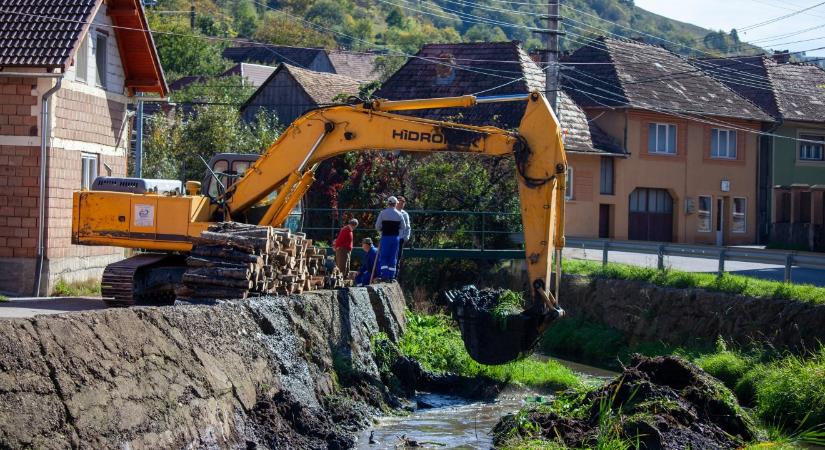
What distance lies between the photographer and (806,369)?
16.8 metres

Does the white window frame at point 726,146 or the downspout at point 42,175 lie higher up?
the white window frame at point 726,146

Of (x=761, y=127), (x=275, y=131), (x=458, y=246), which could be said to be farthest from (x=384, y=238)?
(x=761, y=127)

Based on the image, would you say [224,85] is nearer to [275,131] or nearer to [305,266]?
[275,131]

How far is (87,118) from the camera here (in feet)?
76.0

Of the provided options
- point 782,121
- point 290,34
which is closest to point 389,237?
point 782,121

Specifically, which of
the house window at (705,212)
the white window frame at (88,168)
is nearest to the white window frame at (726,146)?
the house window at (705,212)

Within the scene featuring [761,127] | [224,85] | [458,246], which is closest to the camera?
[458,246]

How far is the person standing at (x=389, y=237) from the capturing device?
2008 centimetres

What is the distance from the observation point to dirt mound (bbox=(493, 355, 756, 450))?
12.5m

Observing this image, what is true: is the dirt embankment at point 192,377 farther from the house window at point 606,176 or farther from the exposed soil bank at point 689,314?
A: the house window at point 606,176

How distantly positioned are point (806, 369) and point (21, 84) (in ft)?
47.8

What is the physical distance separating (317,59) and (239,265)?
51327 millimetres

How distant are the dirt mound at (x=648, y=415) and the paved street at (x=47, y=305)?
8.00 meters

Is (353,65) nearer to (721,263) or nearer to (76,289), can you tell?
(721,263)
